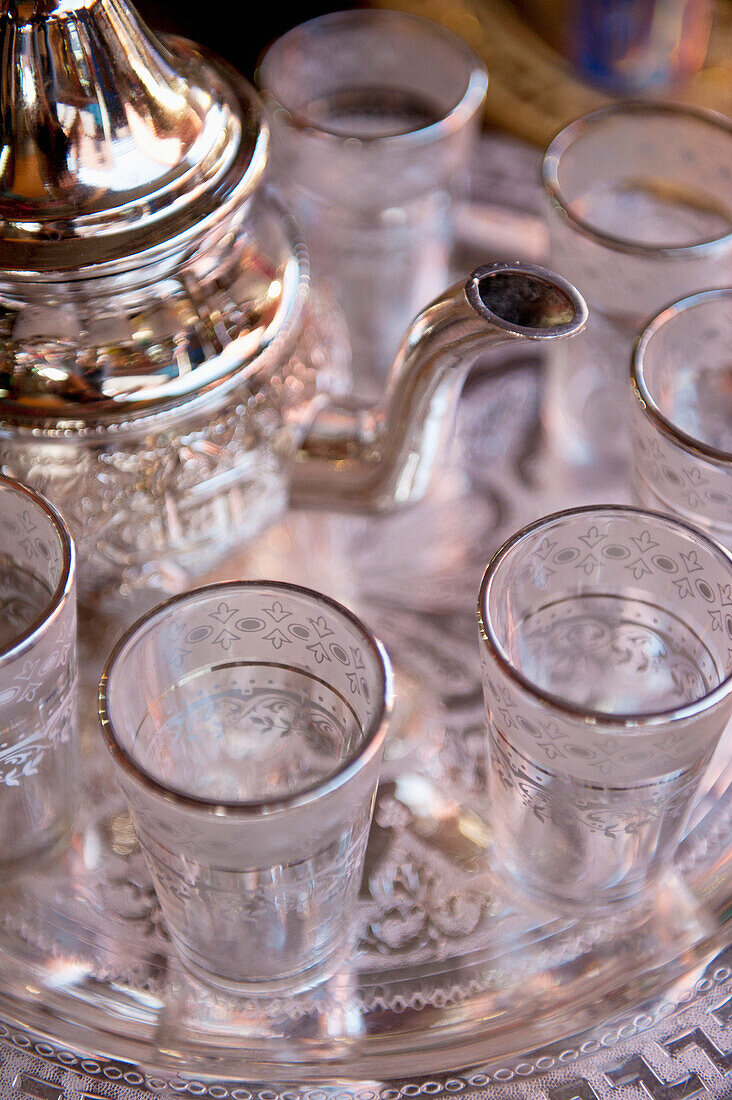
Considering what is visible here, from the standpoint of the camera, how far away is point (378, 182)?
2.42 feet

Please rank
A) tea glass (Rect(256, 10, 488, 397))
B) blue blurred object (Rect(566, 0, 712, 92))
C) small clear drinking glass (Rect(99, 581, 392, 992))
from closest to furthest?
small clear drinking glass (Rect(99, 581, 392, 992)) → tea glass (Rect(256, 10, 488, 397)) → blue blurred object (Rect(566, 0, 712, 92))

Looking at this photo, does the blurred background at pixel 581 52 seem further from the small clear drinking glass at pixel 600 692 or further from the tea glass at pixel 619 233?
the small clear drinking glass at pixel 600 692

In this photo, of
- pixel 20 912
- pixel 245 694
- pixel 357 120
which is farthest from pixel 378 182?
pixel 20 912

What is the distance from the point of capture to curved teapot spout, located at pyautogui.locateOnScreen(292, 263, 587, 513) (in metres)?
0.49

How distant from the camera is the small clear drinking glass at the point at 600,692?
45 cm

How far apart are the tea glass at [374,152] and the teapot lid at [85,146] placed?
20cm

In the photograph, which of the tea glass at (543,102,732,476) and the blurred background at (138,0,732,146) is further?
the blurred background at (138,0,732,146)

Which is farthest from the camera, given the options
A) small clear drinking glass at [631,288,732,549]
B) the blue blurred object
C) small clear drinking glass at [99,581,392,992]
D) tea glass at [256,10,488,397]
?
the blue blurred object

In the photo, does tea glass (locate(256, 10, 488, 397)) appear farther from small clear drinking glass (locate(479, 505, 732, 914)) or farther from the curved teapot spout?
small clear drinking glass (locate(479, 505, 732, 914))

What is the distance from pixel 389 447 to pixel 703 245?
199mm

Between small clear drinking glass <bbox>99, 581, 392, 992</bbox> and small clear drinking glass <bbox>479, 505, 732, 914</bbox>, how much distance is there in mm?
65

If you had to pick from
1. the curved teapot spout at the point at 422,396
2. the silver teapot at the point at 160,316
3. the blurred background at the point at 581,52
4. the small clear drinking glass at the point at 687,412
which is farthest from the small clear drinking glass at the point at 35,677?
the blurred background at the point at 581,52

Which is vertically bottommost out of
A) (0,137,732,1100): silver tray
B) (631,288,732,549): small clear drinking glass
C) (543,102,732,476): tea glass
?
(0,137,732,1100): silver tray

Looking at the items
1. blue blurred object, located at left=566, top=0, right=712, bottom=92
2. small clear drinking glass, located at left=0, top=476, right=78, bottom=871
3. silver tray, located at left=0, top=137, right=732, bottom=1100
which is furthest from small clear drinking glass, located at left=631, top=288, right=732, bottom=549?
blue blurred object, located at left=566, top=0, right=712, bottom=92
